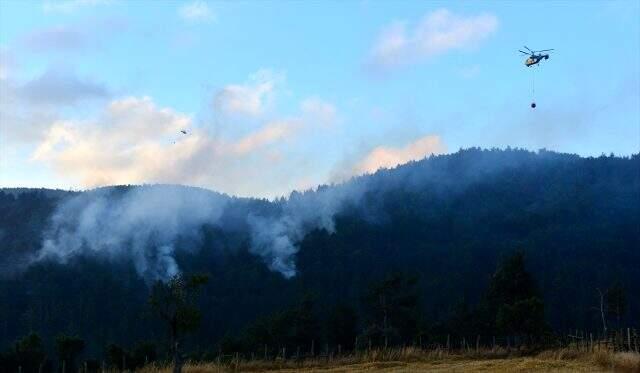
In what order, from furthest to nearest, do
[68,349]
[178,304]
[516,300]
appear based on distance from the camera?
[68,349], [516,300], [178,304]

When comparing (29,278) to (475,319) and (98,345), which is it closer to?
(98,345)

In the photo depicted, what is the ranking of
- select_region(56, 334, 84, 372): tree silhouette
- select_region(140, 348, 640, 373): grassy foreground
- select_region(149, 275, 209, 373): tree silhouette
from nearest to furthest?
select_region(149, 275, 209, 373): tree silhouette < select_region(140, 348, 640, 373): grassy foreground < select_region(56, 334, 84, 372): tree silhouette

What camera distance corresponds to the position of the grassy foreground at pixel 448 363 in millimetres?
32969

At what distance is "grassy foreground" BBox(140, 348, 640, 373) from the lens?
33.0 m

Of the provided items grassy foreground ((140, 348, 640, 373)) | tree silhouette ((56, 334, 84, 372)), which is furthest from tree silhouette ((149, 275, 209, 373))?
tree silhouette ((56, 334, 84, 372))

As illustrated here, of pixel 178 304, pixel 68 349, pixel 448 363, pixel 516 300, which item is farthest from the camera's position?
pixel 68 349

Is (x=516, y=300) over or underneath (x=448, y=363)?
over

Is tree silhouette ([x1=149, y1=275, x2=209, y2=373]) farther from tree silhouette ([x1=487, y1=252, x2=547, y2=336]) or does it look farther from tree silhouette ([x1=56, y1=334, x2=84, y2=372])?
tree silhouette ([x1=56, y1=334, x2=84, y2=372])

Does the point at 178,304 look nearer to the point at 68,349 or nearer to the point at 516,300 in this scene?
the point at 516,300

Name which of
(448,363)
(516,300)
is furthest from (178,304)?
(516,300)

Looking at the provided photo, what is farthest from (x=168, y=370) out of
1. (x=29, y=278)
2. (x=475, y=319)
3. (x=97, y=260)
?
(x=97, y=260)

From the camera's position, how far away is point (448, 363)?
40.6 metres

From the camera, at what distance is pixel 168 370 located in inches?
1481

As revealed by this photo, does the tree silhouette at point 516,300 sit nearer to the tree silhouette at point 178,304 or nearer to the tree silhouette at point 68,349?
the tree silhouette at point 178,304
